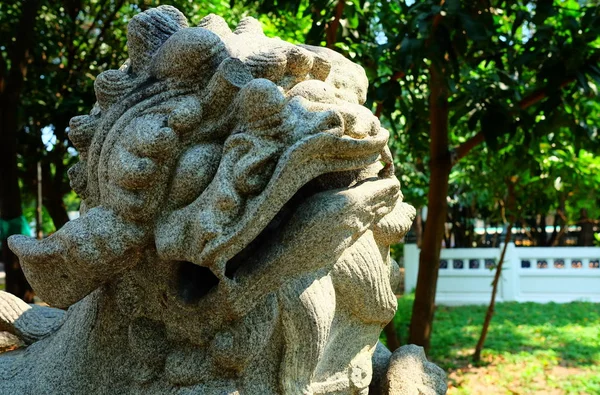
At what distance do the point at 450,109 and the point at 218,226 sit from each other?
2226mm

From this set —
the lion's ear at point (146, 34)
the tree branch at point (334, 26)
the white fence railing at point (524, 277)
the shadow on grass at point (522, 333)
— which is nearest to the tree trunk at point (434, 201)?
the tree branch at point (334, 26)

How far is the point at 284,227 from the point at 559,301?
6158 mm

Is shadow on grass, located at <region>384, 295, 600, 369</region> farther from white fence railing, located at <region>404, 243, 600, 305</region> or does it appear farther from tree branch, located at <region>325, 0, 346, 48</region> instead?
tree branch, located at <region>325, 0, 346, 48</region>

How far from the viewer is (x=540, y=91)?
2965 mm

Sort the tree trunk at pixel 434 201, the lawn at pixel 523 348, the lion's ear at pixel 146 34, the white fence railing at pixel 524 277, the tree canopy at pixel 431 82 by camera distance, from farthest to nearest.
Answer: the white fence railing at pixel 524 277 < the lawn at pixel 523 348 < the tree trunk at pixel 434 201 < the tree canopy at pixel 431 82 < the lion's ear at pixel 146 34

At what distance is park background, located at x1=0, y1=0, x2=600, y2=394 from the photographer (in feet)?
8.44

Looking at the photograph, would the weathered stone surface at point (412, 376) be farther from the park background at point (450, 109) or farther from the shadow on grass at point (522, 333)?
the shadow on grass at point (522, 333)

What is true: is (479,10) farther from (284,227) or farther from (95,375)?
(95,375)

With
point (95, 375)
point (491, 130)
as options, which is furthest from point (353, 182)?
point (491, 130)

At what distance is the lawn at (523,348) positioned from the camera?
3.63m

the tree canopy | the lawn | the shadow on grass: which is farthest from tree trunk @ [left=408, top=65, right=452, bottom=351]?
the shadow on grass

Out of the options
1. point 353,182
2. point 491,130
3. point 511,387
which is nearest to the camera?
point 353,182

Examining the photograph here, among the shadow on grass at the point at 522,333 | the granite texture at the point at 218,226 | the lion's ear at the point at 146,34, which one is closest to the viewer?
the granite texture at the point at 218,226

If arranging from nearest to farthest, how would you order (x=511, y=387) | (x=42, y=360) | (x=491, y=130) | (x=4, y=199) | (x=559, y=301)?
1. (x=42, y=360)
2. (x=491, y=130)
3. (x=511, y=387)
4. (x=4, y=199)
5. (x=559, y=301)
